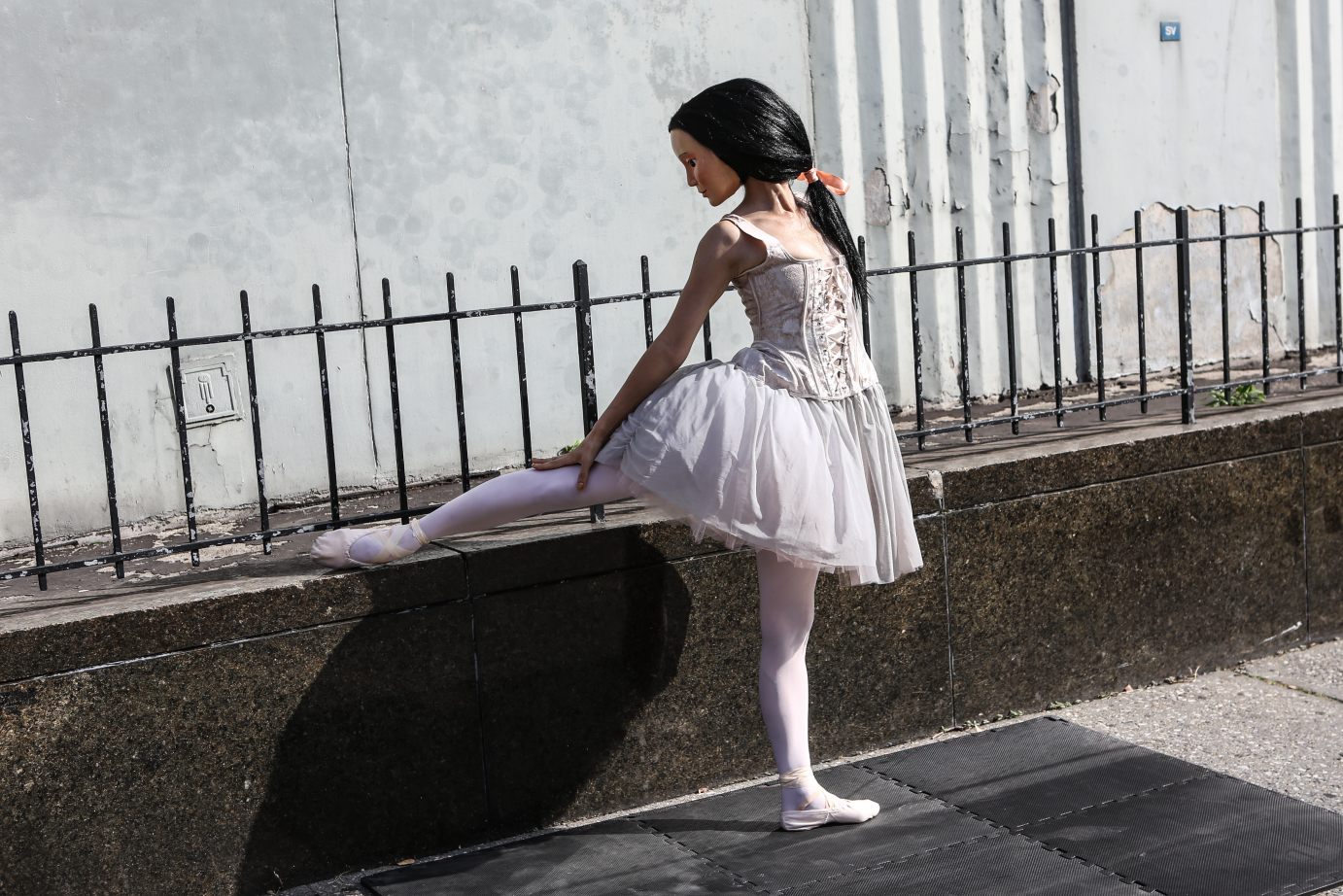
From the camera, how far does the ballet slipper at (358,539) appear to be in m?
3.56

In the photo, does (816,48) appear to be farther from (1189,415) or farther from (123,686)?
(123,686)

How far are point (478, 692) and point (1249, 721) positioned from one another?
2.58m

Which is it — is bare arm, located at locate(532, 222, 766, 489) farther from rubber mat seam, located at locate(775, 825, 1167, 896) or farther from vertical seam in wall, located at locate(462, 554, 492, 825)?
rubber mat seam, located at locate(775, 825, 1167, 896)

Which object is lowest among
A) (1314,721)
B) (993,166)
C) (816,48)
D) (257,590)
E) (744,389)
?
(1314,721)

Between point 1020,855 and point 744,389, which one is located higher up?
point 744,389

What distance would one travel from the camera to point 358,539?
3.56 metres

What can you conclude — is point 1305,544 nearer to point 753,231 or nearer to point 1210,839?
point 1210,839

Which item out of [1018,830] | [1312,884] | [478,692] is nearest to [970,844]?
[1018,830]

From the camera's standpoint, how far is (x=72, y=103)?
479 centimetres

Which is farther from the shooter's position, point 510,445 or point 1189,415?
point 510,445

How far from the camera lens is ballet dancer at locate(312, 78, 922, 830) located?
322 cm

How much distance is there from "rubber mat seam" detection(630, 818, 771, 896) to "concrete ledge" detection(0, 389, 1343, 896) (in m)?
0.20

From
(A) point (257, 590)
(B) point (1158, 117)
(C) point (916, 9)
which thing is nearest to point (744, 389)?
(A) point (257, 590)

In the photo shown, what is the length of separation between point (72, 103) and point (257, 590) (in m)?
2.41
